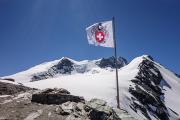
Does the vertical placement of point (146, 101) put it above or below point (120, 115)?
above

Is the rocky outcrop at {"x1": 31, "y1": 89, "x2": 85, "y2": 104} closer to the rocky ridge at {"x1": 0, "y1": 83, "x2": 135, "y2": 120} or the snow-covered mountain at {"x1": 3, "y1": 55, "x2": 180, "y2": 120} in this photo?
the rocky ridge at {"x1": 0, "y1": 83, "x2": 135, "y2": 120}

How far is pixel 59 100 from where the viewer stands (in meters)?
28.4

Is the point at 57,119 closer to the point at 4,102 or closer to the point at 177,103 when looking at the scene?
the point at 4,102

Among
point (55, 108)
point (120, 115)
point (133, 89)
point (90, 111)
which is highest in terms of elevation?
point (133, 89)

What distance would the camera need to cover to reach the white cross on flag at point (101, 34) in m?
31.6

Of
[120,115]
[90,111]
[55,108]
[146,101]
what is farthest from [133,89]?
[90,111]

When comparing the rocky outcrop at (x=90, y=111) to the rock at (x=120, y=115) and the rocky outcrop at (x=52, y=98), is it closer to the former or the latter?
the rock at (x=120, y=115)

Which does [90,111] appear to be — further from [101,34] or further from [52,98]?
[101,34]

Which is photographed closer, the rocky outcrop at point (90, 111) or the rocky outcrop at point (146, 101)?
the rocky outcrop at point (90, 111)

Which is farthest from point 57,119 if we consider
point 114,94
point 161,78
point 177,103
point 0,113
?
point 161,78

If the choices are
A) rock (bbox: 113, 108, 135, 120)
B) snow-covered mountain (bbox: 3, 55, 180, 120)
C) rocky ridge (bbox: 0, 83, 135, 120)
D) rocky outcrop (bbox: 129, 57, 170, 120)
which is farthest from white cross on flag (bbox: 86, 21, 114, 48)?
rocky outcrop (bbox: 129, 57, 170, 120)

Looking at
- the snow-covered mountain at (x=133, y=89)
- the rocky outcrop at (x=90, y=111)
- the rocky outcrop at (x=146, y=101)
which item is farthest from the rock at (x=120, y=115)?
the rocky outcrop at (x=146, y=101)

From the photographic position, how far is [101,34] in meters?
32.2

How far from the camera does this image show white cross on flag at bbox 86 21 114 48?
1244 inches
